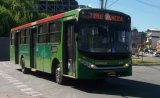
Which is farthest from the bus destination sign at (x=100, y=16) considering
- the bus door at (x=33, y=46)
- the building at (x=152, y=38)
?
the building at (x=152, y=38)

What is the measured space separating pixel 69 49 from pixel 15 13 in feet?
145

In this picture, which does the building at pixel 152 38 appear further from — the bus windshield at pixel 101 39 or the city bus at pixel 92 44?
the bus windshield at pixel 101 39

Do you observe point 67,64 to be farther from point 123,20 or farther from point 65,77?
point 123,20

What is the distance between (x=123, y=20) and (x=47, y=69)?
488 centimetres

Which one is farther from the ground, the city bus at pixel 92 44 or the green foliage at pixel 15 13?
the green foliage at pixel 15 13

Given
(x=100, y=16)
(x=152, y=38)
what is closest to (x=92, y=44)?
(x=100, y=16)

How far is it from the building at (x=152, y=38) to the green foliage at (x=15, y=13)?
294 feet

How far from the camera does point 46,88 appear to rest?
17.1 m

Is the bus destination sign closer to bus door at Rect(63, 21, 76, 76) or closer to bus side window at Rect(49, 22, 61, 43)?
bus door at Rect(63, 21, 76, 76)

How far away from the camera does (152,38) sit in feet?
493

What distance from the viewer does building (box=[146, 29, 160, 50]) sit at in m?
150

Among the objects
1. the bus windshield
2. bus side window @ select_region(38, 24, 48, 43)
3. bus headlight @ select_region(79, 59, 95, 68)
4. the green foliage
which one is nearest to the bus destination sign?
the bus windshield

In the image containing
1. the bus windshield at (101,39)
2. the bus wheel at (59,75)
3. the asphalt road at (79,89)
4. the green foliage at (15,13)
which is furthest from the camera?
the green foliage at (15,13)

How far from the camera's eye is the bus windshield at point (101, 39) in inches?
631
